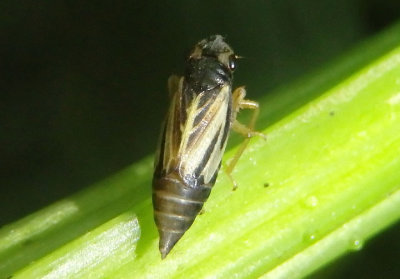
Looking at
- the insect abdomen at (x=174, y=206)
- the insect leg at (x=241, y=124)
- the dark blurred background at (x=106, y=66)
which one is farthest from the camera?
the dark blurred background at (x=106, y=66)

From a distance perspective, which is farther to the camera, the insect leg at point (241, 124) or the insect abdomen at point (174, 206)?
the insect leg at point (241, 124)

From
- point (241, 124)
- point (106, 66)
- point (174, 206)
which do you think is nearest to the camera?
point (174, 206)

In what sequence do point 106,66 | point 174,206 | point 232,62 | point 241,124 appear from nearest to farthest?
point 174,206
point 241,124
point 232,62
point 106,66

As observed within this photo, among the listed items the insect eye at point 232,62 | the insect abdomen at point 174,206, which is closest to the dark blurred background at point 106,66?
the insect eye at point 232,62

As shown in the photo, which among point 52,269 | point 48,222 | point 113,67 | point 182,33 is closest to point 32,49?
point 113,67

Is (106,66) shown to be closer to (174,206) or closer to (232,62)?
(232,62)

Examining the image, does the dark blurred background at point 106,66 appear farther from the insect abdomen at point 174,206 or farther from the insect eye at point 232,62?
the insect abdomen at point 174,206

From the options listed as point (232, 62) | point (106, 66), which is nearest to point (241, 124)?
point (232, 62)
